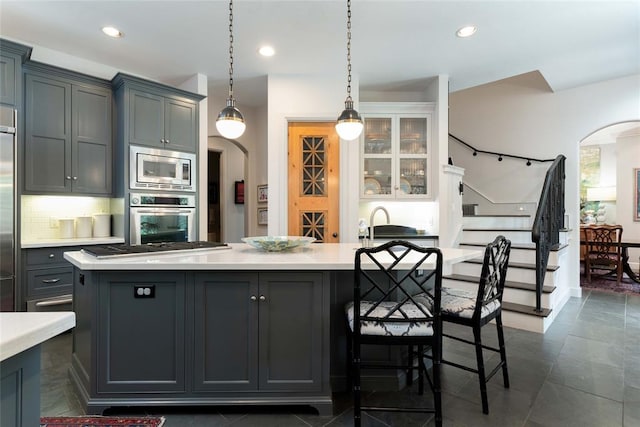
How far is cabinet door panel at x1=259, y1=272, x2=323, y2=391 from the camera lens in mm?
1843

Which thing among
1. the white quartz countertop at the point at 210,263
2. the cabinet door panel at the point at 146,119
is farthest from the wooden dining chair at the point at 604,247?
the cabinet door panel at the point at 146,119

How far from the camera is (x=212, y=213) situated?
7.20 metres

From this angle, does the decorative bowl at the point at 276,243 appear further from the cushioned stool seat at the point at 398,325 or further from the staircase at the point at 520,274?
the staircase at the point at 520,274

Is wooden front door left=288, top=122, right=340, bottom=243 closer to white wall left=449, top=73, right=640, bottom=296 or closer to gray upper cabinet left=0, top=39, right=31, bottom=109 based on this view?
gray upper cabinet left=0, top=39, right=31, bottom=109

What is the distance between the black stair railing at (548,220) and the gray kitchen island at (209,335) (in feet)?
7.94

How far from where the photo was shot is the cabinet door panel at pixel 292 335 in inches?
72.6

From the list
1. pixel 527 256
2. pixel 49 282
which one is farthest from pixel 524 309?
pixel 49 282

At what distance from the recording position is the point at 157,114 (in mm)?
3672

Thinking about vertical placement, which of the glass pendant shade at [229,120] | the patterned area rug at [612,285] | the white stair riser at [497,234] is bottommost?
the patterned area rug at [612,285]

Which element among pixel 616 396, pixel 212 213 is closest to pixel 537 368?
pixel 616 396

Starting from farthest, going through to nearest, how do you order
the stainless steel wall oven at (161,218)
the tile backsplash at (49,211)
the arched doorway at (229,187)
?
the arched doorway at (229,187)
the stainless steel wall oven at (161,218)
the tile backsplash at (49,211)

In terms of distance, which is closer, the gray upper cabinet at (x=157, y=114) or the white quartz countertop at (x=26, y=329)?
the white quartz countertop at (x=26, y=329)

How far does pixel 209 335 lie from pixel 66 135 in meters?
2.77

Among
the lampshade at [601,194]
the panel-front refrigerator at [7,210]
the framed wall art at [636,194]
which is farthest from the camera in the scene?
the lampshade at [601,194]
